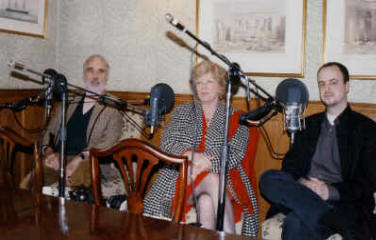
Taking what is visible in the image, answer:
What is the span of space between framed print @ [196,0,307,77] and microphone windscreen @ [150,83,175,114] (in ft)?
1.36

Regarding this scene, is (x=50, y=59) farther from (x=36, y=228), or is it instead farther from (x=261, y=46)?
(x=36, y=228)

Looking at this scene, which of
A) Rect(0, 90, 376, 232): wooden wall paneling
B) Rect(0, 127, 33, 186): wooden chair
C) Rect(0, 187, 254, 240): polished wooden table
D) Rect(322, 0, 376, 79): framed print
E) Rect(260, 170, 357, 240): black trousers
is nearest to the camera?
Rect(0, 187, 254, 240): polished wooden table

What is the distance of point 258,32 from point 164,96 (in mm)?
793

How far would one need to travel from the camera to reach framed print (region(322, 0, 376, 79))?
8.98ft

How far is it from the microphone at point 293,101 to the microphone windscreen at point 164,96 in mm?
774

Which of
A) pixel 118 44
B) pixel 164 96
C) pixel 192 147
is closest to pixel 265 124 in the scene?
pixel 192 147

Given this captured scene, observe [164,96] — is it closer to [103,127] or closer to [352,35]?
[103,127]

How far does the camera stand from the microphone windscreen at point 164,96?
302cm

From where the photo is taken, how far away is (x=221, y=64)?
3223mm

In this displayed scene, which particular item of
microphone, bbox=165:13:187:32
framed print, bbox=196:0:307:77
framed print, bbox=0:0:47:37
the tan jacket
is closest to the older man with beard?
the tan jacket

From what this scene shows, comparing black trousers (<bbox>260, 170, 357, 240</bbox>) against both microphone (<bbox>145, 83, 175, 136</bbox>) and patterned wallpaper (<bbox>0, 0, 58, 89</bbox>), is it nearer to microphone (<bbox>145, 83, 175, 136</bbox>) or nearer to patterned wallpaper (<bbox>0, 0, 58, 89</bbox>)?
microphone (<bbox>145, 83, 175, 136</bbox>)

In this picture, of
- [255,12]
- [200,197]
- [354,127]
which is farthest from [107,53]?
[354,127]

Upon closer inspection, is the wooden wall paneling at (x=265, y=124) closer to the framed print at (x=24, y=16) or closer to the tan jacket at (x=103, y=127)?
the tan jacket at (x=103, y=127)

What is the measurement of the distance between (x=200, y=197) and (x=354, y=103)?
1.18m
